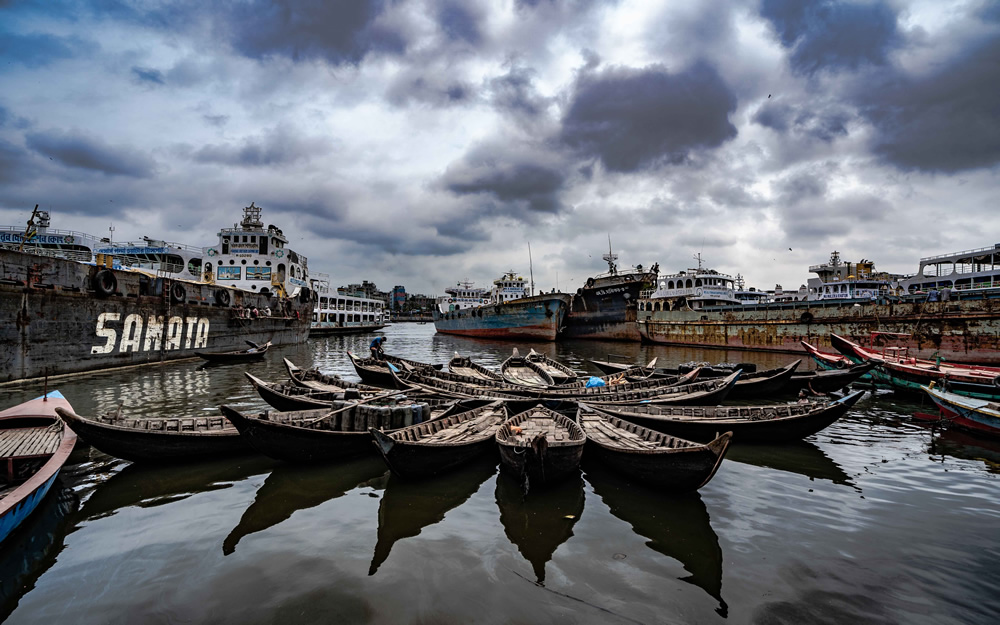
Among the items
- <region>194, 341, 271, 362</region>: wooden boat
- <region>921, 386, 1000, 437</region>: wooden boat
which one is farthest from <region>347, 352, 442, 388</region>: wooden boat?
<region>921, 386, 1000, 437</region>: wooden boat

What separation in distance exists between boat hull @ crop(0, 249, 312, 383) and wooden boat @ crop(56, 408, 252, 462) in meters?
9.65

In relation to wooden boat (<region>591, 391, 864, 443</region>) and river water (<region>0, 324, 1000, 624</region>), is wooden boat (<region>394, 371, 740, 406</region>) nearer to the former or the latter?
wooden boat (<region>591, 391, 864, 443</region>)

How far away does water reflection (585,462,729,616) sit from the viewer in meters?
5.71

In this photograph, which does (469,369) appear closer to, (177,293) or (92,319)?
(92,319)

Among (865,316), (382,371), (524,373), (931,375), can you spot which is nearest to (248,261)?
(382,371)

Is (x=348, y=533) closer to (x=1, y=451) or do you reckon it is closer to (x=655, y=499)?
(x=655, y=499)

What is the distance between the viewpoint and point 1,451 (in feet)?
24.6

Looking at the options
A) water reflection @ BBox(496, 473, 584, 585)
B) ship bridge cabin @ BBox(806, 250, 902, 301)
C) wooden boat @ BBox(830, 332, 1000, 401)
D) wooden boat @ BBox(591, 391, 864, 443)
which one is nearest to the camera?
water reflection @ BBox(496, 473, 584, 585)

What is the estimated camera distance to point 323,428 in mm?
9578

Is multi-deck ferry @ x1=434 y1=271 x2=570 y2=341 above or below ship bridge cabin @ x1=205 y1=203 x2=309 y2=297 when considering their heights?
below

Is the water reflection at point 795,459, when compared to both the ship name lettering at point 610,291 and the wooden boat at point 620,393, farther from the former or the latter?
the ship name lettering at point 610,291

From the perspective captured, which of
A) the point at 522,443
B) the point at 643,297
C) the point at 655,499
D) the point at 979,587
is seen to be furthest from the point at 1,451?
the point at 643,297

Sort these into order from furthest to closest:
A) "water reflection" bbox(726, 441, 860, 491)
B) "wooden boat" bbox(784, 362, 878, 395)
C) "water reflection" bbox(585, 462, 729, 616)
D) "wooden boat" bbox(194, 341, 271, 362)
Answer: "wooden boat" bbox(194, 341, 271, 362) < "wooden boat" bbox(784, 362, 878, 395) < "water reflection" bbox(726, 441, 860, 491) < "water reflection" bbox(585, 462, 729, 616)

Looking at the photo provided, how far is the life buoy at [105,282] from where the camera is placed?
21.1 metres
